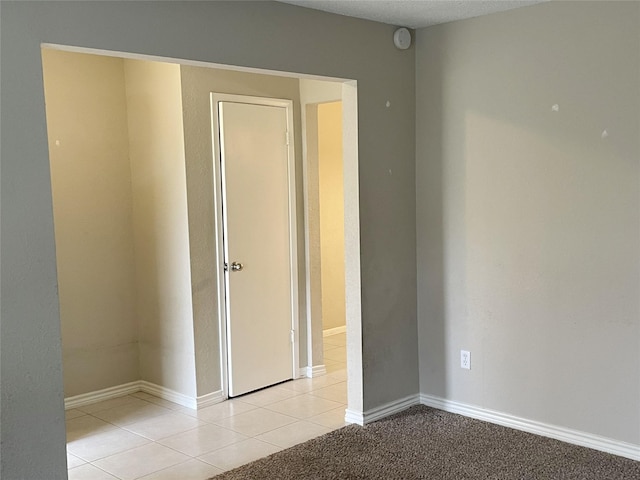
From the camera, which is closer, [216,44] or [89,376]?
[216,44]

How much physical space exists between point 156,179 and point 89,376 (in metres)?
1.38

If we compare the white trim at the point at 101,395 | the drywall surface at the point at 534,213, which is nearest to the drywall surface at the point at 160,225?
the white trim at the point at 101,395

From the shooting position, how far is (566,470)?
10.4 feet

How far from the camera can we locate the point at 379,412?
12.9 ft

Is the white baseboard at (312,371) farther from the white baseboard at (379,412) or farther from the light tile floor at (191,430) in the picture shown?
the white baseboard at (379,412)

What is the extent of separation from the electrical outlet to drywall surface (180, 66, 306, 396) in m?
1.56

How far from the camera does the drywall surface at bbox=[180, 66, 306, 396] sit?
4109 mm

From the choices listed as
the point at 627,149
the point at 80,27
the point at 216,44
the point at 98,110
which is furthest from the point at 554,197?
the point at 98,110

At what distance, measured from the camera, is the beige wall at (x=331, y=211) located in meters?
6.07

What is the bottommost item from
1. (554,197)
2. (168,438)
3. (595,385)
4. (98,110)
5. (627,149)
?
(168,438)

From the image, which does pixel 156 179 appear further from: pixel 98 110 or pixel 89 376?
pixel 89 376

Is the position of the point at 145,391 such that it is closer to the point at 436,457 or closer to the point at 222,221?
the point at 222,221

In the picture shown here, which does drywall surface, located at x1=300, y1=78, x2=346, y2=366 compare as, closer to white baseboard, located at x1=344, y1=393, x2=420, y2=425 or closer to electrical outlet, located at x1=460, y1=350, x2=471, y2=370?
white baseboard, located at x1=344, y1=393, x2=420, y2=425

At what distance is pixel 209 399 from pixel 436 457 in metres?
1.61
